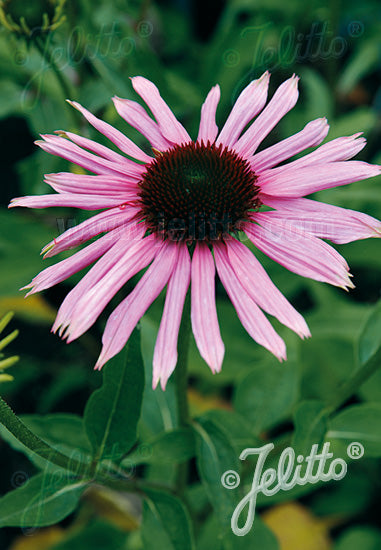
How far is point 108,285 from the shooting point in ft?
2.00

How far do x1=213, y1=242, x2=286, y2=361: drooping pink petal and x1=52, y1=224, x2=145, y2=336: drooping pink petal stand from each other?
10 centimetres

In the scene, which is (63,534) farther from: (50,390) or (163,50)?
(163,50)

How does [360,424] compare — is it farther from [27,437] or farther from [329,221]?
[27,437]

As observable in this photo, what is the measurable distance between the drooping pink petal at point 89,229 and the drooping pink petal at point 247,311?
122 mm

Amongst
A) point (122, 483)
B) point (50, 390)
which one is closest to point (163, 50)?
point (50, 390)

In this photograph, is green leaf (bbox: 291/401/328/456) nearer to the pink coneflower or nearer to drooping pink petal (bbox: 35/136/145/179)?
the pink coneflower

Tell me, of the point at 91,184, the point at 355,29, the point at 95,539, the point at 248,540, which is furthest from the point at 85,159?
the point at 355,29

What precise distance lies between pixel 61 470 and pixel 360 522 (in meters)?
0.92

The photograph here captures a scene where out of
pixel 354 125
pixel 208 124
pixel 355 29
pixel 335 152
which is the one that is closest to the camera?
pixel 335 152

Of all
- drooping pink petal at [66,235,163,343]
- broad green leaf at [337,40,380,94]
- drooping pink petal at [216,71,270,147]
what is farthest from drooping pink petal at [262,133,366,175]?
broad green leaf at [337,40,380,94]

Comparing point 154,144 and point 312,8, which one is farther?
point 312,8

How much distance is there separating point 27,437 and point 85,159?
1.12ft

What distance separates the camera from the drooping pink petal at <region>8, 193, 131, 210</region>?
2.16 ft

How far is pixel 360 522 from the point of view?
4.58 ft
